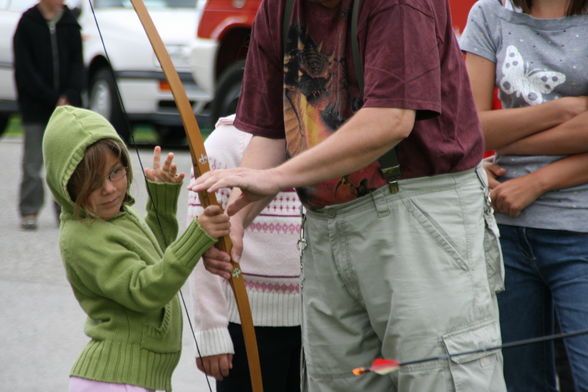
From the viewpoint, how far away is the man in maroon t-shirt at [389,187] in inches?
84.4

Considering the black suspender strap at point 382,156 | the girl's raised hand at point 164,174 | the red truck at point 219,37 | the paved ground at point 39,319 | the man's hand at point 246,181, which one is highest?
the black suspender strap at point 382,156

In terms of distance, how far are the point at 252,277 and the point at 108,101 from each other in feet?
6.98

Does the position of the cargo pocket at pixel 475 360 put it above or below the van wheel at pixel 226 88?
above

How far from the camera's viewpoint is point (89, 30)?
9484mm

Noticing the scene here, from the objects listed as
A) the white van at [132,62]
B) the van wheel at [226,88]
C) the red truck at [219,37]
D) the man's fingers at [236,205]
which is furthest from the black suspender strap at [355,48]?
the red truck at [219,37]

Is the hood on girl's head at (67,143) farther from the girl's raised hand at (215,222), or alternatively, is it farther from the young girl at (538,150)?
the young girl at (538,150)

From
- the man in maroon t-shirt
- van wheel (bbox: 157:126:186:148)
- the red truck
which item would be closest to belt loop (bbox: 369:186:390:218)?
the man in maroon t-shirt

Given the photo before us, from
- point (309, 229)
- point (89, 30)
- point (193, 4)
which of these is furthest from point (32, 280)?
point (193, 4)

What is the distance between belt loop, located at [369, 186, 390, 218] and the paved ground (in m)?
1.02

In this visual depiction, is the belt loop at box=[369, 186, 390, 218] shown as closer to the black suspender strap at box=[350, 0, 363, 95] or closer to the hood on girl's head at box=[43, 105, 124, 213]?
the black suspender strap at box=[350, 0, 363, 95]

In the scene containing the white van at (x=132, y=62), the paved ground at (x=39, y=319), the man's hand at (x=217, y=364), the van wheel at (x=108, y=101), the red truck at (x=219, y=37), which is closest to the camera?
the man's hand at (x=217, y=364)

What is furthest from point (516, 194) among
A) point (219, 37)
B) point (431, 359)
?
point (219, 37)

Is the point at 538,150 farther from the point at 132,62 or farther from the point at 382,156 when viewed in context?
the point at 132,62

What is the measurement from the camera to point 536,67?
2.80m
